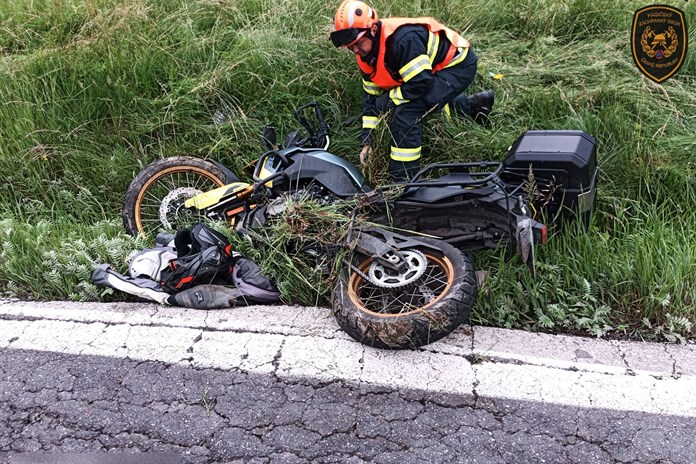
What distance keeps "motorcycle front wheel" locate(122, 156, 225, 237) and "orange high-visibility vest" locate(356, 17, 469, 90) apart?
142cm

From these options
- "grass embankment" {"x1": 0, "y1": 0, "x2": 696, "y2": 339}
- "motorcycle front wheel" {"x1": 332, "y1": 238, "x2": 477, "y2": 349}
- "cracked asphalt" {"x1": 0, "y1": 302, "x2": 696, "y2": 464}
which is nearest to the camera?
"cracked asphalt" {"x1": 0, "y1": 302, "x2": 696, "y2": 464}

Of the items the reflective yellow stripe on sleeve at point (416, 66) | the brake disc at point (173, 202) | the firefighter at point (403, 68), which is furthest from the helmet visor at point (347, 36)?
the brake disc at point (173, 202)

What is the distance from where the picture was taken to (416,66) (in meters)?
4.28

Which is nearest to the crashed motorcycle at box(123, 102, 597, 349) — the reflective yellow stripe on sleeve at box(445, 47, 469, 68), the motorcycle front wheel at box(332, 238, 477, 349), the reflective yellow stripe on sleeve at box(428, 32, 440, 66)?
the motorcycle front wheel at box(332, 238, 477, 349)

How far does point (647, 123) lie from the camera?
4.61m

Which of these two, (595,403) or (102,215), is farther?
(102,215)

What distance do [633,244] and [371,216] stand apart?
5.32ft

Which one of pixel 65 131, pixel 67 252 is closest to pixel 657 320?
pixel 67 252

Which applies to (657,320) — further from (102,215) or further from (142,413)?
(102,215)

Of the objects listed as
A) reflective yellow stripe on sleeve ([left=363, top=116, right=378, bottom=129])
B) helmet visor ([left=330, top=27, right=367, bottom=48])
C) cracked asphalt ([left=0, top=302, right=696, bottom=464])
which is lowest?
cracked asphalt ([left=0, top=302, right=696, bottom=464])

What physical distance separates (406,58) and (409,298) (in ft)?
6.36

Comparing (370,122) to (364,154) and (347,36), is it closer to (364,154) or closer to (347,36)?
(364,154)

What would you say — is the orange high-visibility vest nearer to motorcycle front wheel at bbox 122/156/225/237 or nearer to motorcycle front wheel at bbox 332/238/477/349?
motorcycle front wheel at bbox 122/156/225/237

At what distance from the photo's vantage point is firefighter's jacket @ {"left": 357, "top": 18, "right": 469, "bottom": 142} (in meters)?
4.29
